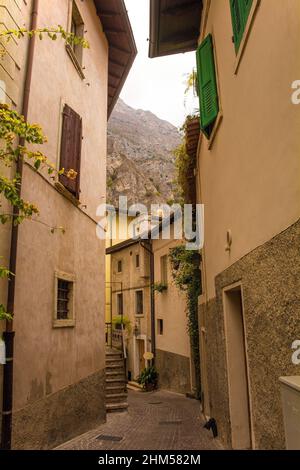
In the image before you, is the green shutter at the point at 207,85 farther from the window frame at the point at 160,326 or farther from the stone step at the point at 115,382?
the window frame at the point at 160,326

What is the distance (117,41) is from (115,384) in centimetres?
1113

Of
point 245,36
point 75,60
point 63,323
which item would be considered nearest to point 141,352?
point 63,323

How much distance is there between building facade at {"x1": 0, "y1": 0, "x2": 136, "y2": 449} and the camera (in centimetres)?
593

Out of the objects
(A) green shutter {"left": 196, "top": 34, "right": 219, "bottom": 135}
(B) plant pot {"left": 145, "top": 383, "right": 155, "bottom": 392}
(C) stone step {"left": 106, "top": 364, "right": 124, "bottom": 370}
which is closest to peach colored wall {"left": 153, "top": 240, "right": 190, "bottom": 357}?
(B) plant pot {"left": 145, "top": 383, "right": 155, "bottom": 392}

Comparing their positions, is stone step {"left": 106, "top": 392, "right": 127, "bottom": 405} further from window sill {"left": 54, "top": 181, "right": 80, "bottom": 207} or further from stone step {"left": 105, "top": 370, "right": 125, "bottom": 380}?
window sill {"left": 54, "top": 181, "right": 80, "bottom": 207}

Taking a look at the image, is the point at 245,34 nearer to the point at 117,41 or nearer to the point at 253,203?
the point at 253,203

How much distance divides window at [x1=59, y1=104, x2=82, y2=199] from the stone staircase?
713 centimetres

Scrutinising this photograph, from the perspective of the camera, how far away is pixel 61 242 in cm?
754

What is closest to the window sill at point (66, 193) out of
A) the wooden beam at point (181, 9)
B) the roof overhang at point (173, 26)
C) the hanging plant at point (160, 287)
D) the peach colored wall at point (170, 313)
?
the roof overhang at point (173, 26)

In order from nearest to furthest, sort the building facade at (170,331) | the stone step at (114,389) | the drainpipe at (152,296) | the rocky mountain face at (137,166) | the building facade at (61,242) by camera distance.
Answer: the building facade at (61,242)
the stone step at (114,389)
the building facade at (170,331)
the drainpipe at (152,296)
the rocky mountain face at (137,166)

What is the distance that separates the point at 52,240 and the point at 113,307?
1868cm

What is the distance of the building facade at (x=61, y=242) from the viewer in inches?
233

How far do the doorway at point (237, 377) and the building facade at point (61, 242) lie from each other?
2.93m

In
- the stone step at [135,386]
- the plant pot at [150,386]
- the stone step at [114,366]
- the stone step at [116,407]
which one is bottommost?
the stone step at [135,386]
